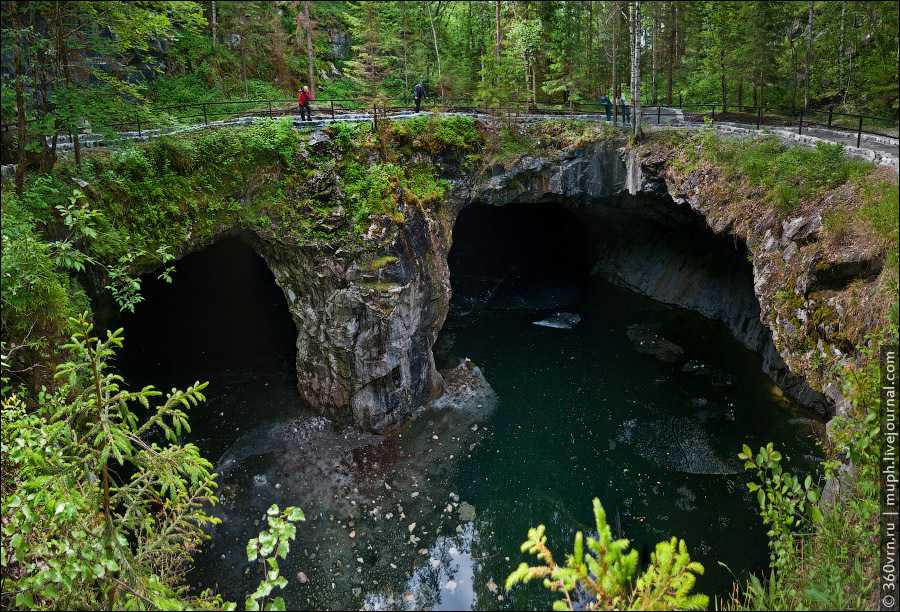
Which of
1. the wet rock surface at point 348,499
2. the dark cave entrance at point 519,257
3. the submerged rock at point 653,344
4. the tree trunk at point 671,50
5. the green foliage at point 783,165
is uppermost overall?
the tree trunk at point 671,50

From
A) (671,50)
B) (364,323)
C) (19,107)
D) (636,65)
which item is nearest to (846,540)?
(364,323)

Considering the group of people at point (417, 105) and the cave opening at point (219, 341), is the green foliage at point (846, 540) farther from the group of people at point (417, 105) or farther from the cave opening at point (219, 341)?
the group of people at point (417, 105)

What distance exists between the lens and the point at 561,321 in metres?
28.9

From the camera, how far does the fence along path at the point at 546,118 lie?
1555cm

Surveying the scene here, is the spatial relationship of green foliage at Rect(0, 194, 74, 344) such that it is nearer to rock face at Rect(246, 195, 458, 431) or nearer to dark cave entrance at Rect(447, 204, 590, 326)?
rock face at Rect(246, 195, 458, 431)

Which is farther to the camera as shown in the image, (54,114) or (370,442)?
(370,442)

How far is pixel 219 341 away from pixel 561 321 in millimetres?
16508

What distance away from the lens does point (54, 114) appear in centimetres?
1401

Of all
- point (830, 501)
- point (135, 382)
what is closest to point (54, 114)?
point (135, 382)

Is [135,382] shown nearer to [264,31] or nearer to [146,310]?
[146,310]

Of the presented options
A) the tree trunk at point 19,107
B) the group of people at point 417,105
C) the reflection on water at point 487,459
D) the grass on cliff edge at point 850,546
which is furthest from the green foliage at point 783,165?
Answer: the tree trunk at point 19,107

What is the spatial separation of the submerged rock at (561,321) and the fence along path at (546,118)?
9.62 meters

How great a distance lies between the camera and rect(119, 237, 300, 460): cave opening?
69.7ft

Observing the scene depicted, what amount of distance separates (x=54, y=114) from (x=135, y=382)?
12014 mm
